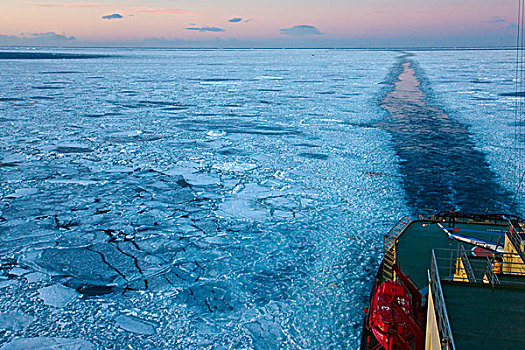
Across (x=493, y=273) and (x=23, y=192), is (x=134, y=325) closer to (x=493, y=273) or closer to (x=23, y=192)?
(x=493, y=273)

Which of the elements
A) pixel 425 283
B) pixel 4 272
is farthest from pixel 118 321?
pixel 425 283

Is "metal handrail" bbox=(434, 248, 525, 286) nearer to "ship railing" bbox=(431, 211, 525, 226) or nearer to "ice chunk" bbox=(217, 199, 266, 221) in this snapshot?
"ship railing" bbox=(431, 211, 525, 226)

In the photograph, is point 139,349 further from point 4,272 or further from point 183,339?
point 4,272

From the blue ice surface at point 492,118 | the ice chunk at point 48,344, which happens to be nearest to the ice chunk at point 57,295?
the ice chunk at point 48,344

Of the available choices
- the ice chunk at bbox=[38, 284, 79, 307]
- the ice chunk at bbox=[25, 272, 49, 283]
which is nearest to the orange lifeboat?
the ice chunk at bbox=[38, 284, 79, 307]

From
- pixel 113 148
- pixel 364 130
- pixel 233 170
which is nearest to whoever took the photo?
pixel 233 170

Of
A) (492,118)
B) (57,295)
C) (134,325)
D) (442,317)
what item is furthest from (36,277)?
(492,118)
